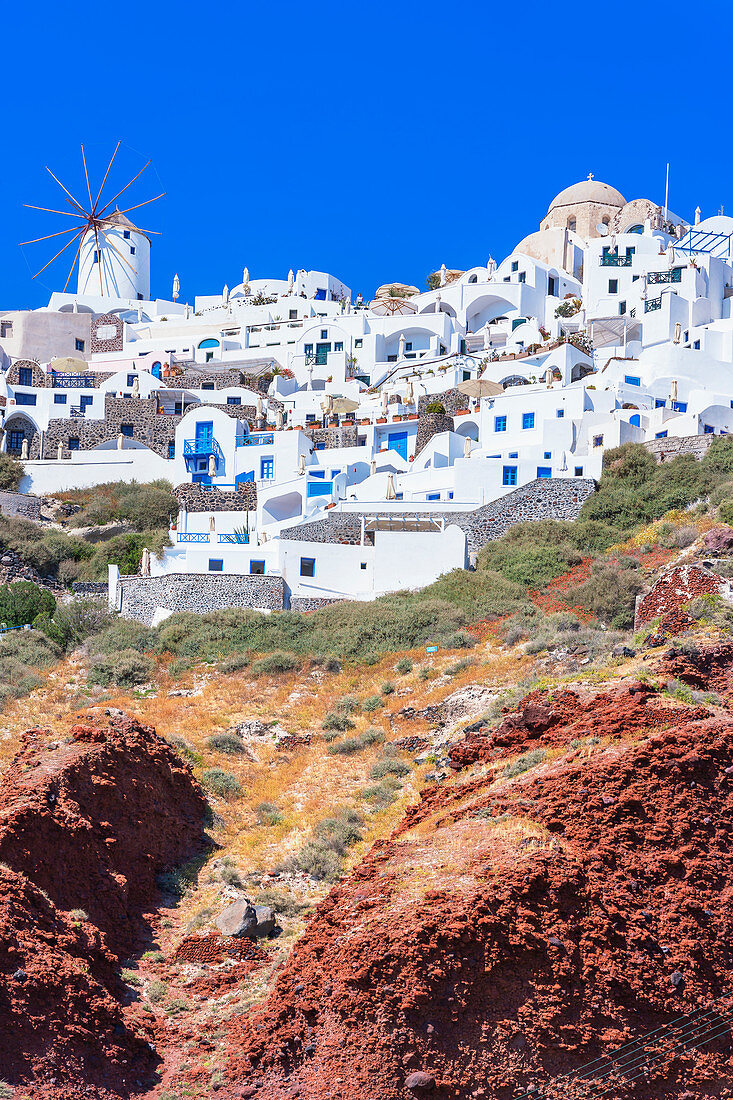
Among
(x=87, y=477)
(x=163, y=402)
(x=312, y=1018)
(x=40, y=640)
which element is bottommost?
(x=312, y=1018)

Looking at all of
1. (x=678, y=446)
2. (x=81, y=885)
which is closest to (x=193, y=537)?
(x=678, y=446)

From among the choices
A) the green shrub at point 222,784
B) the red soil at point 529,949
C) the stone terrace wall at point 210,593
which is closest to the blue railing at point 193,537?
the stone terrace wall at point 210,593

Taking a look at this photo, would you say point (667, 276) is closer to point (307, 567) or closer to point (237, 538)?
point (237, 538)

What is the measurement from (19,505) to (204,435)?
929 cm

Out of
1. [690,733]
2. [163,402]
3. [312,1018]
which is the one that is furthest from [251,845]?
[163,402]

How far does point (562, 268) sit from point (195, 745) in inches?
2356

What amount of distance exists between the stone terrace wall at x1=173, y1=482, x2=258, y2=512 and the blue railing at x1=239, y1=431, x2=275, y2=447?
311 cm

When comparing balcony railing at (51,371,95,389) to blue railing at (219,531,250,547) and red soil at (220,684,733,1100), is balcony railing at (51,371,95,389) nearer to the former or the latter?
blue railing at (219,531,250,547)

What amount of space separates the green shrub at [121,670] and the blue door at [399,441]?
2366 centimetres

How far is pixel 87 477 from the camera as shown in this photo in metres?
55.2

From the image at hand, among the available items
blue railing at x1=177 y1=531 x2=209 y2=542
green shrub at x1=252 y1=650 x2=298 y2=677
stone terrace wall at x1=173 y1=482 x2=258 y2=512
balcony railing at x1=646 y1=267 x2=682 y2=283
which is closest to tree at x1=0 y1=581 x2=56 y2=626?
blue railing at x1=177 y1=531 x2=209 y2=542

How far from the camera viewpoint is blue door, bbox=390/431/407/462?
52.5m

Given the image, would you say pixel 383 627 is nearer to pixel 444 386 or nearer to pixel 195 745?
pixel 195 745

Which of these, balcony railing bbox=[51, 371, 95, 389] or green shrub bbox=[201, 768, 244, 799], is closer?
green shrub bbox=[201, 768, 244, 799]
